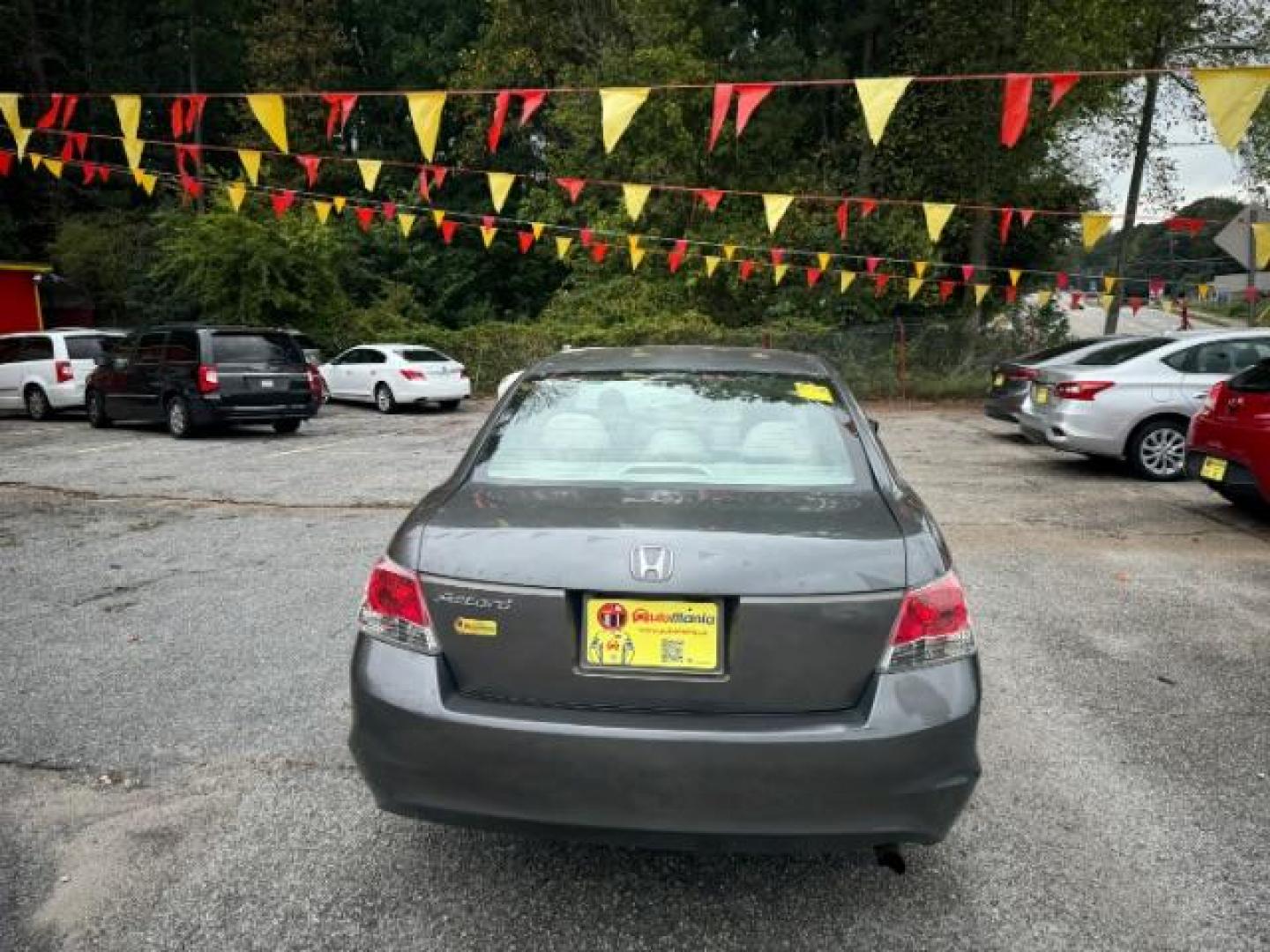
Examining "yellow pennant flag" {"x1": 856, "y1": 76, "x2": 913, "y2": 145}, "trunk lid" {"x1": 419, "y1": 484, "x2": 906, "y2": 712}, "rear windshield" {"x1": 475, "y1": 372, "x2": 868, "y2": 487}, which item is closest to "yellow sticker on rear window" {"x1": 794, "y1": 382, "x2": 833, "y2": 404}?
"rear windshield" {"x1": 475, "y1": 372, "x2": 868, "y2": 487}

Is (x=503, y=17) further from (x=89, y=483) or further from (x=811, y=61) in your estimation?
(x=89, y=483)

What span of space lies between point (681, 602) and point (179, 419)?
13787 millimetres

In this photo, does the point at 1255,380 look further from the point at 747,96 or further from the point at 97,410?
the point at 97,410

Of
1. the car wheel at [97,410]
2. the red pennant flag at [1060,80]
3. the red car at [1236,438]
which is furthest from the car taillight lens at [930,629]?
the car wheel at [97,410]

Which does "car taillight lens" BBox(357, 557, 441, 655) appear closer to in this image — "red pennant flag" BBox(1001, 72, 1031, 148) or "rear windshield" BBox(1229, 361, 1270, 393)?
"rear windshield" BBox(1229, 361, 1270, 393)

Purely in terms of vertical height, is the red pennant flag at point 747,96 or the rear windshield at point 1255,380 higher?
the red pennant flag at point 747,96

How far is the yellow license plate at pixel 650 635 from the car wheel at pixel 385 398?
18.6m

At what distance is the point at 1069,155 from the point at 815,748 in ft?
97.7

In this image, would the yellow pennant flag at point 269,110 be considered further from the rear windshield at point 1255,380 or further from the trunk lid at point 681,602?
the trunk lid at point 681,602

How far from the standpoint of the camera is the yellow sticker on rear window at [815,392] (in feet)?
11.3

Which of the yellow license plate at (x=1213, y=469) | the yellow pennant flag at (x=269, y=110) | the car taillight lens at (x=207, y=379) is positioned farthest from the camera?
the car taillight lens at (x=207, y=379)

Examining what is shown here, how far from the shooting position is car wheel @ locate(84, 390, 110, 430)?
15.7 metres

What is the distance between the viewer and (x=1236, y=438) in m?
7.27

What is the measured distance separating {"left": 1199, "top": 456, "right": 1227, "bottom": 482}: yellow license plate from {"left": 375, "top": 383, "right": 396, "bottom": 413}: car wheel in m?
15.8
